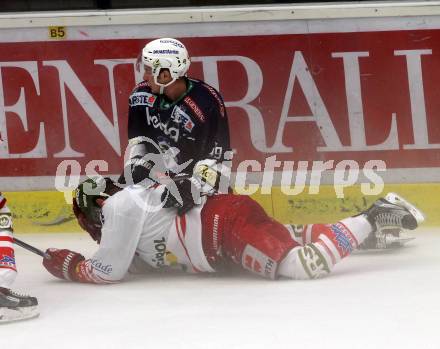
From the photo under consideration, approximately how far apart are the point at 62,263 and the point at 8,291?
85 centimetres

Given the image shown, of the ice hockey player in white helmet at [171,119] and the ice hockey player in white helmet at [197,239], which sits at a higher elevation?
the ice hockey player in white helmet at [171,119]

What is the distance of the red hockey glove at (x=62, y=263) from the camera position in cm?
503

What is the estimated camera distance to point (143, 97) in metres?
5.40

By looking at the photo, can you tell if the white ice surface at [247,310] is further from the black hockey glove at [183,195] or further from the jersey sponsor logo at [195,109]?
the jersey sponsor logo at [195,109]

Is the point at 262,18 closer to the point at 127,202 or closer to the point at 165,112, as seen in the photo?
the point at 165,112

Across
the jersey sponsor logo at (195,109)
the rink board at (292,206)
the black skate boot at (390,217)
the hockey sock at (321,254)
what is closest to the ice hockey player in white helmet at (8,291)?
the hockey sock at (321,254)

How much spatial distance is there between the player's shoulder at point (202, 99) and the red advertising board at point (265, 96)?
1.23 meters

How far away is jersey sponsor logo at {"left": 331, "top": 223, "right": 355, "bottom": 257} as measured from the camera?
16.0ft

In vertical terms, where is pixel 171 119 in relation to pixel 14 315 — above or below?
above

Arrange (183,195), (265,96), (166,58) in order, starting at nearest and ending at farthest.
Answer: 1. (183,195)
2. (166,58)
3. (265,96)

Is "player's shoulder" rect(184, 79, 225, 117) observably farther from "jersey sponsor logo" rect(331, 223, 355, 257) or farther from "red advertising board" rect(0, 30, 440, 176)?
"red advertising board" rect(0, 30, 440, 176)

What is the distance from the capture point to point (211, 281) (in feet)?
16.2

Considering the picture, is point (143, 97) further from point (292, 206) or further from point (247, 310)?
point (247, 310)

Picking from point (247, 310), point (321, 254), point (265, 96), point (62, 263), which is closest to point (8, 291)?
point (62, 263)
